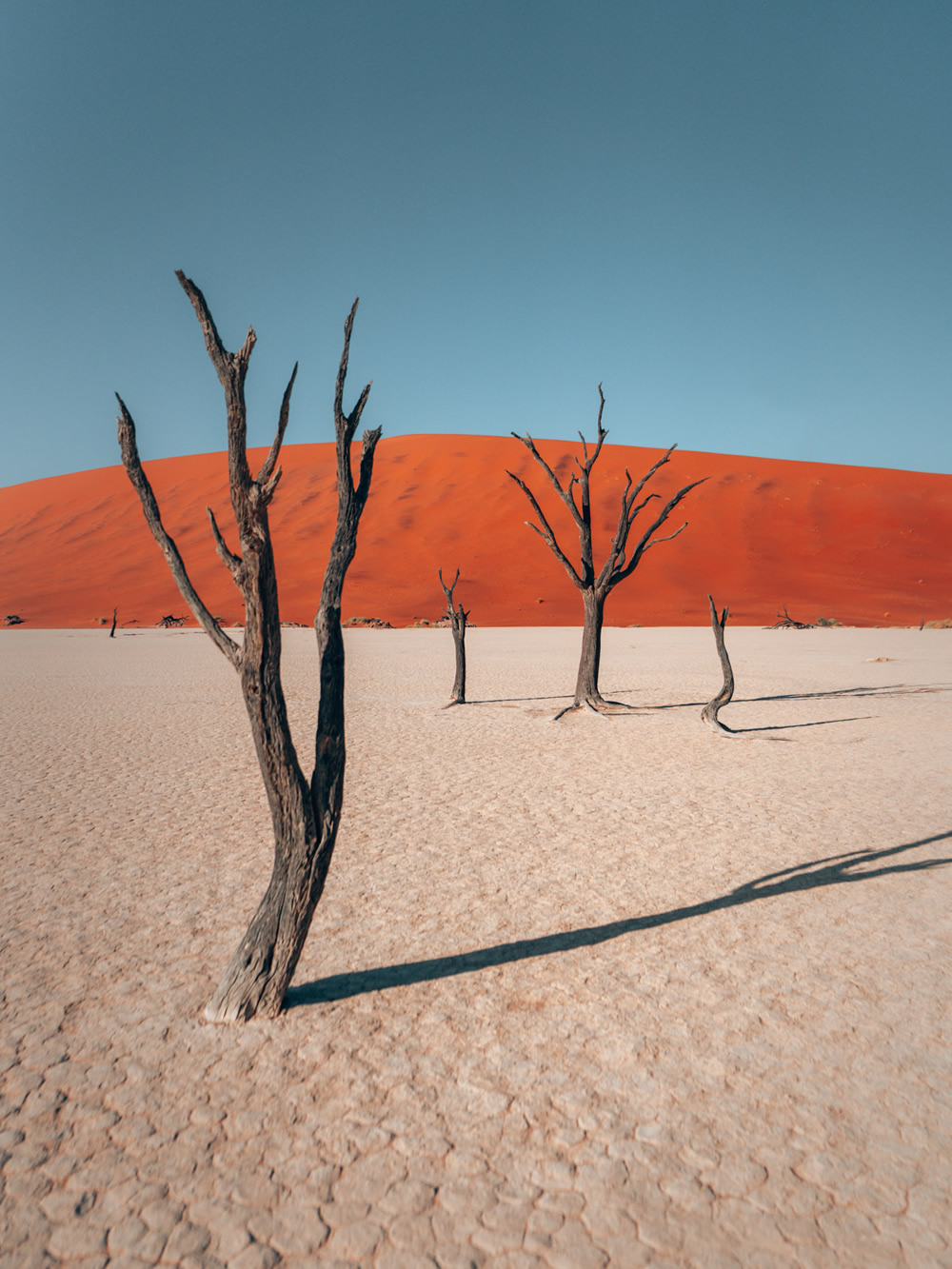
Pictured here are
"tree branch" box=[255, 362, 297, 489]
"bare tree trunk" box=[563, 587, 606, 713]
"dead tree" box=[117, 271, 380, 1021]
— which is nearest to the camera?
"tree branch" box=[255, 362, 297, 489]

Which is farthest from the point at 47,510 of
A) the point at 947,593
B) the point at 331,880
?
the point at 331,880

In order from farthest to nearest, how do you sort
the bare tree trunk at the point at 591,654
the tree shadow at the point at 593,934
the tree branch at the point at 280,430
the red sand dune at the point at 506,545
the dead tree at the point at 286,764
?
the red sand dune at the point at 506,545 < the bare tree trunk at the point at 591,654 < the tree shadow at the point at 593,934 < the dead tree at the point at 286,764 < the tree branch at the point at 280,430

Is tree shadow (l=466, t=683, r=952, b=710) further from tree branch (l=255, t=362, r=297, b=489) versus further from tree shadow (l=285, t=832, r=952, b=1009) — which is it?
tree branch (l=255, t=362, r=297, b=489)

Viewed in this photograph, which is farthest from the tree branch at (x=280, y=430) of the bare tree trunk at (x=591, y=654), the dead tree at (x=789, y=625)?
the dead tree at (x=789, y=625)

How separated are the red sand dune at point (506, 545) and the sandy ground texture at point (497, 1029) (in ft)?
113

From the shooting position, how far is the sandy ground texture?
2.41 meters

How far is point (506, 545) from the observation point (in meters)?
55.8

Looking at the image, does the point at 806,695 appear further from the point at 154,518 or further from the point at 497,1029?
the point at 154,518

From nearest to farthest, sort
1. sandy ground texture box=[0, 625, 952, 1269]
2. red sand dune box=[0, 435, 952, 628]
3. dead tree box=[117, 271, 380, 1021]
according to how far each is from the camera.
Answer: sandy ground texture box=[0, 625, 952, 1269] < dead tree box=[117, 271, 380, 1021] < red sand dune box=[0, 435, 952, 628]

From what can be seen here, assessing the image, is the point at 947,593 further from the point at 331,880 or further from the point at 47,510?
the point at 47,510

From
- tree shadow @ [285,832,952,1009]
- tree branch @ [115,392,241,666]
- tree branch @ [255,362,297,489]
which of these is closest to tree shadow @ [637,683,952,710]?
tree shadow @ [285,832,952,1009]

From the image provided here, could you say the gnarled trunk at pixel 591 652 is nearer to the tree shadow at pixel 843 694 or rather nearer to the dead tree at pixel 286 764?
the tree shadow at pixel 843 694

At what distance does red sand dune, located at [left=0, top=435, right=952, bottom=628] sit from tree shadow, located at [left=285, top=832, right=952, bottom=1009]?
35179 mm

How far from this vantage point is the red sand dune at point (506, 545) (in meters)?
45.3
